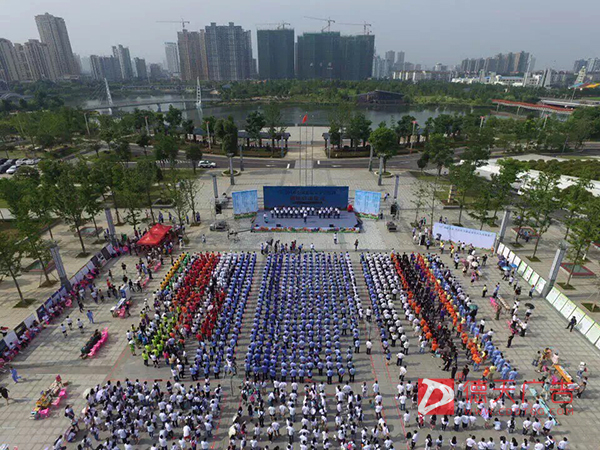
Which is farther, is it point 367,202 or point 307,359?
point 367,202

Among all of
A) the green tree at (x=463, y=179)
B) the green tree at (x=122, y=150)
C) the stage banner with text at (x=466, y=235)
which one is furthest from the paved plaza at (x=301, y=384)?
the green tree at (x=122, y=150)

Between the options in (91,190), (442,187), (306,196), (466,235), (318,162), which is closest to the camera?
(466,235)

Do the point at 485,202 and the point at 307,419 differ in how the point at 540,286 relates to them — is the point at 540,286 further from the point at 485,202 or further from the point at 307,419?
the point at 307,419

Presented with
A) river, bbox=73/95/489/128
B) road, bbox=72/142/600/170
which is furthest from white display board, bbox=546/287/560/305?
river, bbox=73/95/489/128

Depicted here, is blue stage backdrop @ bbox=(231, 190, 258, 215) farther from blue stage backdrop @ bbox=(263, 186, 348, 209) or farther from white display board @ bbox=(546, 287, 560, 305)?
white display board @ bbox=(546, 287, 560, 305)

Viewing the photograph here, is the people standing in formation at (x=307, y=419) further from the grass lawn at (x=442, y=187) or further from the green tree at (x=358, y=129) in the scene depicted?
the green tree at (x=358, y=129)

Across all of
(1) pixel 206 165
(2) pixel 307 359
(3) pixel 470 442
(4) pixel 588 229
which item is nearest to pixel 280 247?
(2) pixel 307 359

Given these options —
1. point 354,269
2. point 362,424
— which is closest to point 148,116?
point 354,269
